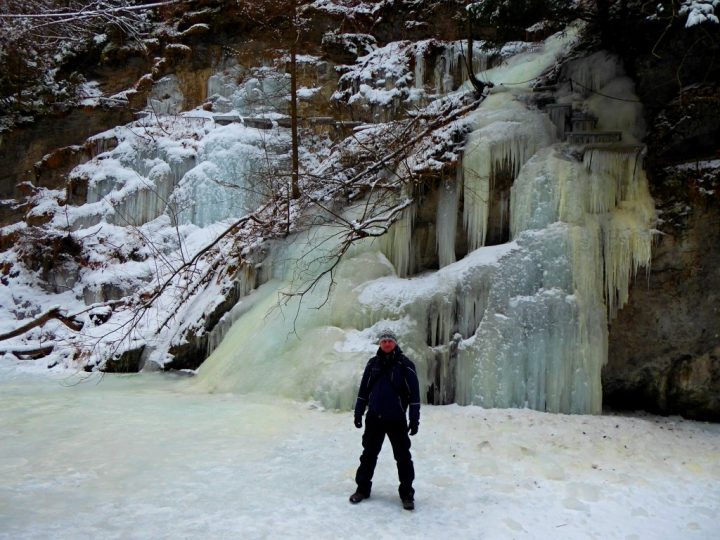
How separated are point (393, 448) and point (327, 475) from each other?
92 centimetres

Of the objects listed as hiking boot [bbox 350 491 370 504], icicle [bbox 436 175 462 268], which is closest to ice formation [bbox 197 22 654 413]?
icicle [bbox 436 175 462 268]

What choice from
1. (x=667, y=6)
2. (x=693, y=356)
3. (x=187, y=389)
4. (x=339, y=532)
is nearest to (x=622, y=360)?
(x=693, y=356)

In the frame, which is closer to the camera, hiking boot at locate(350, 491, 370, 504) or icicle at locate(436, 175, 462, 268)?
hiking boot at locate(350, 491, 370, 504)

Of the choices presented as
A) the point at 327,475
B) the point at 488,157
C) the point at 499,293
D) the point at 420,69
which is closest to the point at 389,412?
the point at 327,475

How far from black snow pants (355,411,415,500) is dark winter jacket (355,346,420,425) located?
0.22ft

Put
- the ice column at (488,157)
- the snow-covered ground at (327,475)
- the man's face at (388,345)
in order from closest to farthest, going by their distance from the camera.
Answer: the snow-covered ground at (327,475)
the man's face at (388,345)
the ice column at (488,157)

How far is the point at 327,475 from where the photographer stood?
4.46 meters

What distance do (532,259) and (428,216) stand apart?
1967 mm

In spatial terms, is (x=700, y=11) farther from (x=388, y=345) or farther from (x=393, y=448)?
(x=393, y=448)

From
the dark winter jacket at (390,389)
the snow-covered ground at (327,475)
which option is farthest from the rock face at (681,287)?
the dark winter jacket at (390,389)

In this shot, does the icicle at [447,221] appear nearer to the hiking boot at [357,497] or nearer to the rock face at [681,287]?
the rock face at [681,287]

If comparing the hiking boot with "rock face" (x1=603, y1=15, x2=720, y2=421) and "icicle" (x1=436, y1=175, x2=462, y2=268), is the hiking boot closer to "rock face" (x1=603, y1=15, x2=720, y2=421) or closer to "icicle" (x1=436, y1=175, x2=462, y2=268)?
"rock face" (x1=603, y1=15, x2=720, y2=421)

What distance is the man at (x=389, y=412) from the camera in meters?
3.83

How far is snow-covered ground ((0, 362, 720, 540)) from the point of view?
353 centimetres
